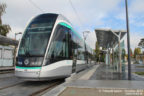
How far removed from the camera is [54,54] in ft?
27.2

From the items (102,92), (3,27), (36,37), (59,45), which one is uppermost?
(3,27)

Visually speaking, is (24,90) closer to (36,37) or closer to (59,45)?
(36,37)

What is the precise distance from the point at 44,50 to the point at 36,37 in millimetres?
939

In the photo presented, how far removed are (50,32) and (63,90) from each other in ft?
11.5

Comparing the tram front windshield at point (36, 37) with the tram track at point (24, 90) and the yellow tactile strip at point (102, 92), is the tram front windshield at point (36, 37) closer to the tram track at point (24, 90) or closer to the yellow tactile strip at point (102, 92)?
the tram track at point (24, 90)

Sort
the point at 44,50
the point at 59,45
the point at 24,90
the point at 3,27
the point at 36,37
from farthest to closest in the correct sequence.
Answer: the point at 3,27 < the point at 59,45 < the point at 36,37 < the point at 44,50 < the point at 24,90

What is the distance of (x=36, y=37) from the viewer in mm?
8258

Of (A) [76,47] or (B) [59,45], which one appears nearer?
(B) [59,45]

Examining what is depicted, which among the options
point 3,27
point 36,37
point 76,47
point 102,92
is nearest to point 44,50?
point 36,37

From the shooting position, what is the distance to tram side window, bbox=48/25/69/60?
8.20 m

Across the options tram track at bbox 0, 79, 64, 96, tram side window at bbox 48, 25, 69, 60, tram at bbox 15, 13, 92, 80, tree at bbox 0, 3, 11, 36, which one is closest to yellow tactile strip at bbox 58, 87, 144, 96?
tram track at bbox 0, 79, 64, 96

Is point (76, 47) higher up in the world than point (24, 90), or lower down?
higher up

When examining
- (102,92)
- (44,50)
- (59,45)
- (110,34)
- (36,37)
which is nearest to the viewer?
(102,92)

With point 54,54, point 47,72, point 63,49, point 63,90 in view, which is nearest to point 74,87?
point 63,90
